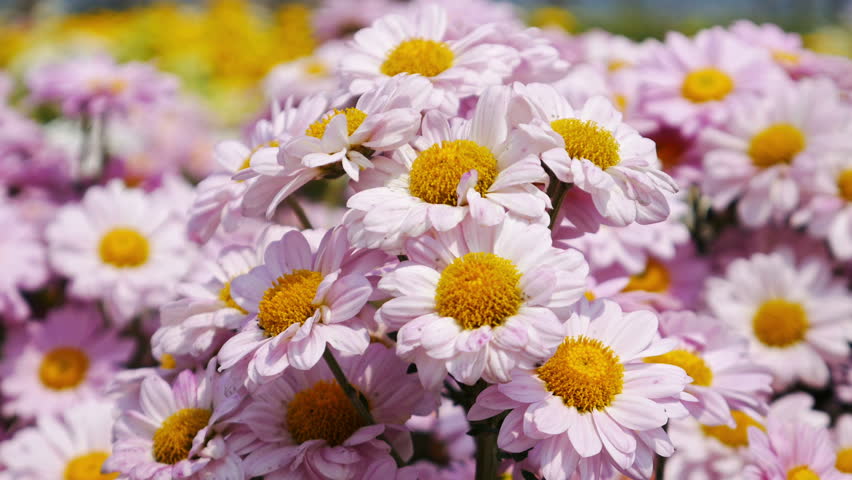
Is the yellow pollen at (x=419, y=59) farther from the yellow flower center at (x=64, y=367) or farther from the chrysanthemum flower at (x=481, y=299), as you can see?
the yellow flower center at (x=64, y=367)

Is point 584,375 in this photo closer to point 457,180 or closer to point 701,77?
point 457,180

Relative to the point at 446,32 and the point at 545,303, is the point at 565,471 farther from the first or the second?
the point at 446,32

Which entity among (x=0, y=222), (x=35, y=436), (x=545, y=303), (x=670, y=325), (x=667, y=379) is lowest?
(x=35, y=436)

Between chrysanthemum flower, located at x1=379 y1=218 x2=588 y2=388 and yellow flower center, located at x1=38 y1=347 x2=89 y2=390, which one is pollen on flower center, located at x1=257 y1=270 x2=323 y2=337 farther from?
yellow flower center, located at x1=38 y1=347 x2=89 y2=390

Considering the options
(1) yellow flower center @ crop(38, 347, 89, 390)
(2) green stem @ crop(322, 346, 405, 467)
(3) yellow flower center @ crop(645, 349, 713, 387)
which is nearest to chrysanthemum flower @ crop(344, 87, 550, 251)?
(2) green stem @ crop(322, 346, 405, 467)

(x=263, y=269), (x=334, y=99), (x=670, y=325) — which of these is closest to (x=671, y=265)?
(x=670, y=325)
